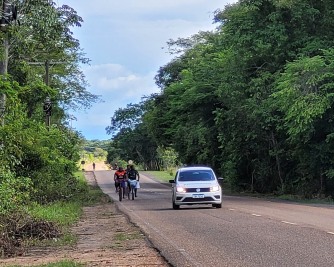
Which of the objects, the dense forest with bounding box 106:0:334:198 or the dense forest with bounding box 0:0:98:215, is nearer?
the dense forest with bounding box 0:0:98:215

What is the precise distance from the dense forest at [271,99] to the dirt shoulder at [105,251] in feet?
49.3

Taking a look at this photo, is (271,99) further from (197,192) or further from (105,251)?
(105,251)

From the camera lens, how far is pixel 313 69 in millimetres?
30156

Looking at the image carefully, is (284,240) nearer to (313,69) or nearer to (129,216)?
(129,216)

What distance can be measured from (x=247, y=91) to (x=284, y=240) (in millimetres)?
24223

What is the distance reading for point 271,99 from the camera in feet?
110

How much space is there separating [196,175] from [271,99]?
945cm

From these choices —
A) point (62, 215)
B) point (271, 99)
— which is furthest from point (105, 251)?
point (271, 99)

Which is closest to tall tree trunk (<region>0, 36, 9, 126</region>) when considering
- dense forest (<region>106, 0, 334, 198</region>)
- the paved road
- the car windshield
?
the paved road

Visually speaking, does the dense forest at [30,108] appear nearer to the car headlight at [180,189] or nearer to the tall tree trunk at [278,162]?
the car headlight at [180,189]

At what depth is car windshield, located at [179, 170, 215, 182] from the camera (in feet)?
85.0

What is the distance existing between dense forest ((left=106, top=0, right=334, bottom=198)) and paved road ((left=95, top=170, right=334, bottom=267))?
10254mm

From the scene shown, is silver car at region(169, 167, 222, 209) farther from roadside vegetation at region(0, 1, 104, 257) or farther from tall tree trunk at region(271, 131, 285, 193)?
tall tree trunk at region(271, 131, 285, 193)

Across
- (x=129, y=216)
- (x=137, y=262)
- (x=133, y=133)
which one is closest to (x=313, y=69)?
(x=129, y=216)
